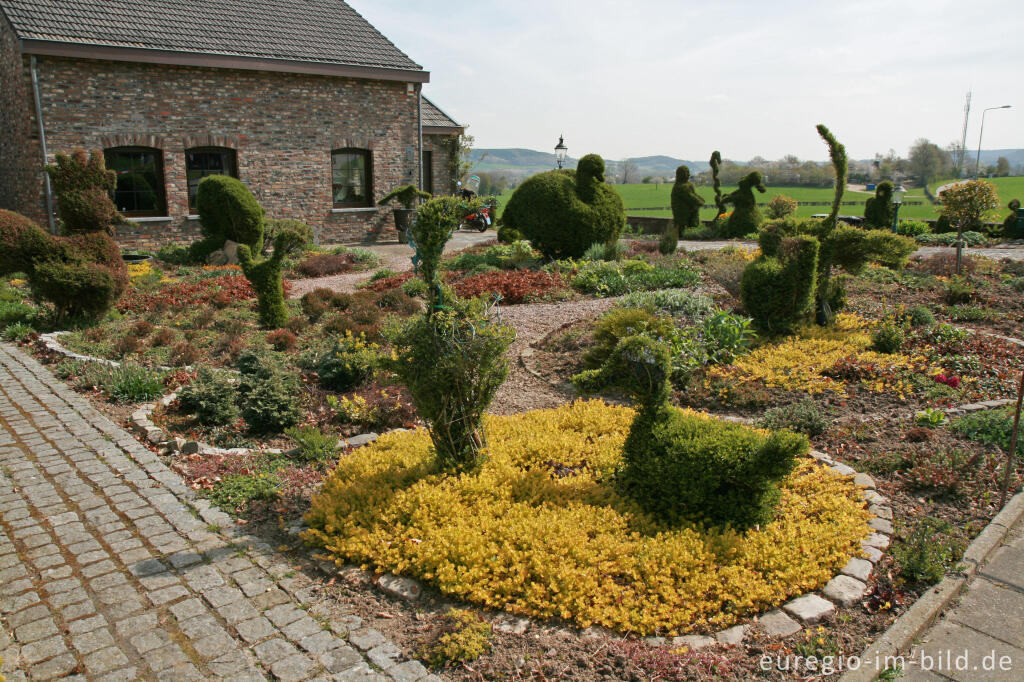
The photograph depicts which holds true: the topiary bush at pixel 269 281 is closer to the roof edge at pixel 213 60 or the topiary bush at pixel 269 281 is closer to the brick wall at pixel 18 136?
the brick wall at pixel 18 136

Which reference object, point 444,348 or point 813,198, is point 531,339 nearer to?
point 444,348

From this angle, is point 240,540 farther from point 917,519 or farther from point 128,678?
point 917,519

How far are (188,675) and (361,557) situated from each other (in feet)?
3.57

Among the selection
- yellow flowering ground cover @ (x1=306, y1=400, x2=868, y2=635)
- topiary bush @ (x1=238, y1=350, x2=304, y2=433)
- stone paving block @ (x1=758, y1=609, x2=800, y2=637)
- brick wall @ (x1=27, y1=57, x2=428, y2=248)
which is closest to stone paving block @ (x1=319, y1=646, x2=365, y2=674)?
yellow flowering ground cover @ (x1=306, y1=400, x2=868, y2=635)

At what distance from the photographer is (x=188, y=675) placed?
2.98 m

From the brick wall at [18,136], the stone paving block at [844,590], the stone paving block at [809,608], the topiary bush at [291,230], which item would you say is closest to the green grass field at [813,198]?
the topiary bush at [291,230]

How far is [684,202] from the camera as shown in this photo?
838 inches

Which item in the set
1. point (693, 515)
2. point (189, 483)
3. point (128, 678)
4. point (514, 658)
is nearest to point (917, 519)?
point (693, 515)

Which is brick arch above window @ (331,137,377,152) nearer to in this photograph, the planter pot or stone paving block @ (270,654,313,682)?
the planter pot

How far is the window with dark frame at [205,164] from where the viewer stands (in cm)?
1634

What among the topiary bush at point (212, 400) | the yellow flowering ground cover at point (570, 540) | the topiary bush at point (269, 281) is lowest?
the yellow flowering ground cover at point (570, 540)

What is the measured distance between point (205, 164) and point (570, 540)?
1585cm

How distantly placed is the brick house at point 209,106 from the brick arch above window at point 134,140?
23mm

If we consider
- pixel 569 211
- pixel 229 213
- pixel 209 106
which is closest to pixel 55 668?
pixel 569 211
